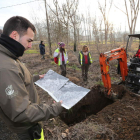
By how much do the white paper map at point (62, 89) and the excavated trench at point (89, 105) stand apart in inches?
89.3

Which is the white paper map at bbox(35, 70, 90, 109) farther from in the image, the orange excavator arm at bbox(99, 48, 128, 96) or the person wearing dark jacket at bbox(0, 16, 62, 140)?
the orange excavator arm at bbox(99, 48, 128, 96)

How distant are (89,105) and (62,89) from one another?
297cm

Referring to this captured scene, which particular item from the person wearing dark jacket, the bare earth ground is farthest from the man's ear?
the bare earth ground

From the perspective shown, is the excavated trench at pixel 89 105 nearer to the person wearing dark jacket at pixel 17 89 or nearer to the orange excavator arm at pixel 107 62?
the orange excavator arm at pixel 107 62

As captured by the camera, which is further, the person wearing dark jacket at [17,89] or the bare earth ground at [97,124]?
the bare earth ground at [97,124]

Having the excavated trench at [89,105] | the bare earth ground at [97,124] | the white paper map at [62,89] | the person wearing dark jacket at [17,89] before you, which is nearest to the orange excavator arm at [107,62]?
the excavated trench at [89,105]

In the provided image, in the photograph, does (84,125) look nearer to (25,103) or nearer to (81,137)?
(81,137)

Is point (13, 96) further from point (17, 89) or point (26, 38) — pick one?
point (26, 38)

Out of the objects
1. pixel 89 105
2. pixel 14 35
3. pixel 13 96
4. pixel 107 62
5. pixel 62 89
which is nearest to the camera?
pixel 13 96

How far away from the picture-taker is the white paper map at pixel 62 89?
5.16 feet

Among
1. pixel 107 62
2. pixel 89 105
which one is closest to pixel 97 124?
pixel 89 105

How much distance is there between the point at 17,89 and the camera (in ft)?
2.99

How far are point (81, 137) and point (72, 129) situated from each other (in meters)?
0.30

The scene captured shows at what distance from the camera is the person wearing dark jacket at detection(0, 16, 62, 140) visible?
88cm
